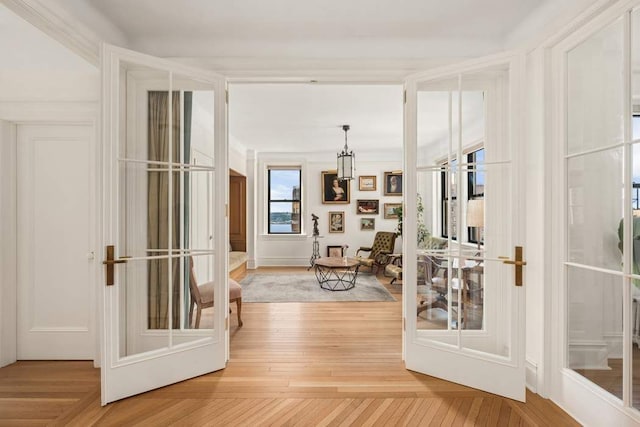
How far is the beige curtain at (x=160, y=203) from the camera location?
254cm

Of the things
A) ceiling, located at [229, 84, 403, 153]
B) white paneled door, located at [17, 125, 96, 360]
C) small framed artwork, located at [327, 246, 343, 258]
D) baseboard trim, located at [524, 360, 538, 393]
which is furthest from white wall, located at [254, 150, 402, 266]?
baseboard trim, located at [524, 360, 538, 393]

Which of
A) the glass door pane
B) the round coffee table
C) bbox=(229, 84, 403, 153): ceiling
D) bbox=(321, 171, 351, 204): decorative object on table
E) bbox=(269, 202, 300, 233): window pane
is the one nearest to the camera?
the glass door pane

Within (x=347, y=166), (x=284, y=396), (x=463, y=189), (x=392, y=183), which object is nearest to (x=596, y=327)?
(x=463, y=189)

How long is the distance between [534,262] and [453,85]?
138 centimetres

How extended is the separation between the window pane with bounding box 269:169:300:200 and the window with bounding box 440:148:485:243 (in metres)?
5.64

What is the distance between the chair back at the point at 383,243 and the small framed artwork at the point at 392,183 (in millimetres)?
1058

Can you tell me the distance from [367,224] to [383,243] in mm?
875

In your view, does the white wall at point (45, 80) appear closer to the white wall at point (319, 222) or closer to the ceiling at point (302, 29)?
the ceiling at point (302, 29)

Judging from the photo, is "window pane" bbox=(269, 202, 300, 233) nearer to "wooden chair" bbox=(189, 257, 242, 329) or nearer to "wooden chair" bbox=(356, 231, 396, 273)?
"wooden chair" bbox=(356, 231, 396, 273)

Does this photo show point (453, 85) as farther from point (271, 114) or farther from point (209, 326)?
point (271, 114)

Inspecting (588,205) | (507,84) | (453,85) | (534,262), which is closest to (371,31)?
(453,85)

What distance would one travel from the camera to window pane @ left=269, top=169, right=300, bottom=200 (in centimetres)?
804

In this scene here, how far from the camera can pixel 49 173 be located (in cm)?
Answer: 290

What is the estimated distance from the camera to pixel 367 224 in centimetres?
801
